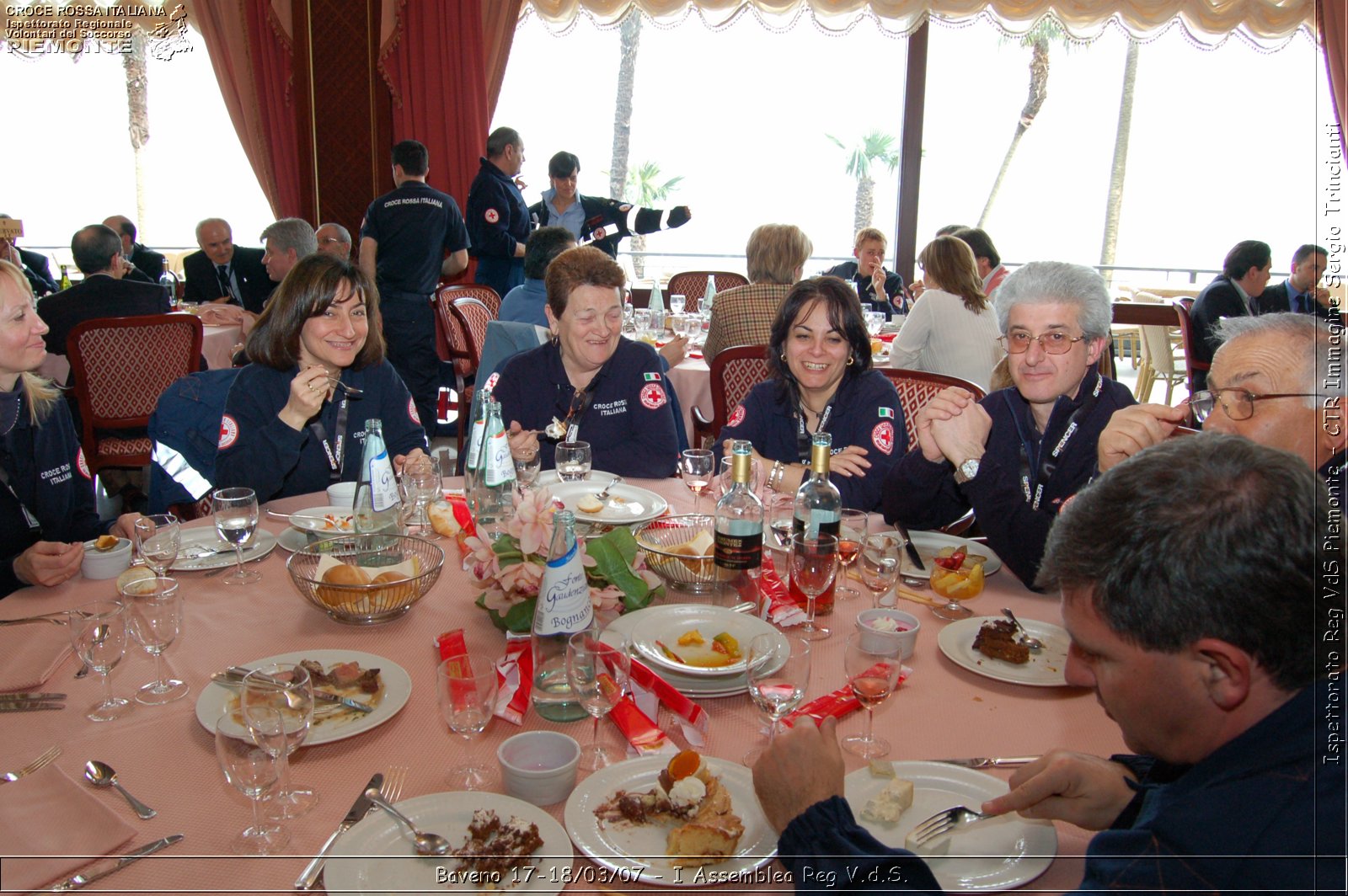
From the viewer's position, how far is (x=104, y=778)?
→ 3.82 feet

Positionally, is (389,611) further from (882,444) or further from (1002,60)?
(1002,60)

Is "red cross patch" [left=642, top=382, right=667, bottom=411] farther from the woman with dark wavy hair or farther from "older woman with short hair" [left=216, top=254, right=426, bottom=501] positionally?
"older woman with short hair" [left=216, top=254, right=426, bottom=501]

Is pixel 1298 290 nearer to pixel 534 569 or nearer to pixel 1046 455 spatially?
pixel 1046 455

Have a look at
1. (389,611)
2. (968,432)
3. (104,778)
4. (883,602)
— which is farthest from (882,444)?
(104,778)

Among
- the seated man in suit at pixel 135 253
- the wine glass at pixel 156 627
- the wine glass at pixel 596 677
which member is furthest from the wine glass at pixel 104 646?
the seated man in suit at pixel 135 253

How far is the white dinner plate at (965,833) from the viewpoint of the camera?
1.05 metres

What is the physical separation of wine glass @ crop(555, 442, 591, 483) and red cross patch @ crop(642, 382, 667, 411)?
2.09 ft

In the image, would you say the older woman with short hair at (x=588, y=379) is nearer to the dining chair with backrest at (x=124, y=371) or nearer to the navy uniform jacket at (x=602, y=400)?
the navy uniform jacket at (x=602, y=400)

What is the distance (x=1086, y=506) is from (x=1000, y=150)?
1304cm

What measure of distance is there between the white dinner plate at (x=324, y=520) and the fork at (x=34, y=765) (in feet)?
2.53

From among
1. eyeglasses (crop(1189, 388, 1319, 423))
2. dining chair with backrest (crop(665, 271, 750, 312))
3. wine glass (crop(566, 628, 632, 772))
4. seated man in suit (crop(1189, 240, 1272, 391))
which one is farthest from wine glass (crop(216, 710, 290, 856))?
seated man in suit (crop(1189, 240, 1272, 391))

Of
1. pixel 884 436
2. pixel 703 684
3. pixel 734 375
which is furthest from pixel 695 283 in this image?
pixel 703 684

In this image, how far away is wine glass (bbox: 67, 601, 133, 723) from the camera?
1340mm

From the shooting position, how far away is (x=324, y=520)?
6.82 feet
